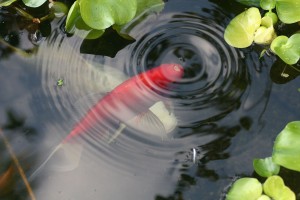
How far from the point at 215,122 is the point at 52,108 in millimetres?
629

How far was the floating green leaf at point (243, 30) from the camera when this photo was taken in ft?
6.46

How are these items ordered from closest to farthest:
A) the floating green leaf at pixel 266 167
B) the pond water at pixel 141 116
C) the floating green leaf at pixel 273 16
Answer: the floating green leaf at pixel 266 167 → the pond water at pixel 141 116 → the floating green leaf at pixel 273 16

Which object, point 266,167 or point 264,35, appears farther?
A: point 264,35

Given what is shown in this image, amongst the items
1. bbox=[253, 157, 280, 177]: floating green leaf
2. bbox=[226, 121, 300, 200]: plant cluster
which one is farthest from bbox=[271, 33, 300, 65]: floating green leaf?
bbox=[253, 157, 280, 177]: floating green leaf

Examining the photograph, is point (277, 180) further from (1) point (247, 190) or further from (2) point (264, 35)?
(2) point (264, 35)

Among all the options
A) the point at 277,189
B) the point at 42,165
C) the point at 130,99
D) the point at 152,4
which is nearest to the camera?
the point at 277,189

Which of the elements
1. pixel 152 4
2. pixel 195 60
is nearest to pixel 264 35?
pixel 195 60

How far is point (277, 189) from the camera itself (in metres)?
1.59

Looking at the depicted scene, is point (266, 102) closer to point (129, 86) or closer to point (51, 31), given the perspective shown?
point (129, 86)

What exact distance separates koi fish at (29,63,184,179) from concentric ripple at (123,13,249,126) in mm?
37

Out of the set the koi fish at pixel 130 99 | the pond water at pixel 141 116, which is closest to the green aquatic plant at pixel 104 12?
the pond water at pixel 141 116

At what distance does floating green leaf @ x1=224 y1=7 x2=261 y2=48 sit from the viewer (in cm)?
197

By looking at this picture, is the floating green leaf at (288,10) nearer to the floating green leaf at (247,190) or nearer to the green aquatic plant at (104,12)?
the green aquatic plant at (104,12)

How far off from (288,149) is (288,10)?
62 centimetres
